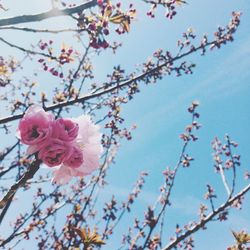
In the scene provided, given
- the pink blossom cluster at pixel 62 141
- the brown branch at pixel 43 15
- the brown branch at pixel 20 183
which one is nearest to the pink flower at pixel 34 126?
the pink blossom cluster at pixel 62 141

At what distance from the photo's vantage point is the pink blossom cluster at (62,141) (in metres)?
1.61

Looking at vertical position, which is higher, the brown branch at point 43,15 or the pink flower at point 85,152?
the brown branch at point 43,15

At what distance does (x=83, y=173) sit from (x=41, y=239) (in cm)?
557

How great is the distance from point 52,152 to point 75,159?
17 centimetres

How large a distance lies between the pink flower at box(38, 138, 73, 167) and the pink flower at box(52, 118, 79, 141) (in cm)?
3

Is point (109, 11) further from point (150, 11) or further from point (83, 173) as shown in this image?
point (83, 173)

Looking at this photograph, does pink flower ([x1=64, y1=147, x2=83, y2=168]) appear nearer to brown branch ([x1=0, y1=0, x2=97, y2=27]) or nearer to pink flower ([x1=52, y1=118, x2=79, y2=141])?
pink flower ([x1=52, y1=118, x2=79, y2=141])

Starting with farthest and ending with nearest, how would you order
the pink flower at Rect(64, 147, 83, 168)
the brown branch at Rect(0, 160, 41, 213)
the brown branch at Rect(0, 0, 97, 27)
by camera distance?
the brown branch at Rect(0, 0, 97, 27) < the pink flower at Rect(64, 147, 83, 168) < the brown branch at Rect(0, 160, 41, 213)

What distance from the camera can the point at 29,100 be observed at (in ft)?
19.7

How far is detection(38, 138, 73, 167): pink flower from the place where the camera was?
1.59 m

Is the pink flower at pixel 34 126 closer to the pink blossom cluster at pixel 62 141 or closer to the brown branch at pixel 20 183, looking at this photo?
the pink blossom cluster at pixel 62 141

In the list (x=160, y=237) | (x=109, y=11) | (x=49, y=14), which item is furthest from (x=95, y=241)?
(x=160, y=237)

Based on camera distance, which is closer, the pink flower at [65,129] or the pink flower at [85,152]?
the pink flower at [65,129]

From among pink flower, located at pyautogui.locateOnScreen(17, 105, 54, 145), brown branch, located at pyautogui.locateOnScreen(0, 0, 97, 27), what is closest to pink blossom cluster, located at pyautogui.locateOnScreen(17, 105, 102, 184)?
pink flower, located at pyautogui.locateOnScreen(17, 105, 54, 145)
